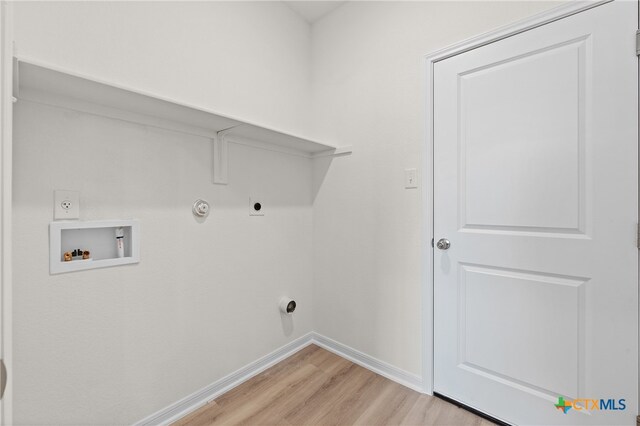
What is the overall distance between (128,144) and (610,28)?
6.97ft

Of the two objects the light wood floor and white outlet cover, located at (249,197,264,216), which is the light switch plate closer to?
white outlet cover, located at (249,197,264,216)

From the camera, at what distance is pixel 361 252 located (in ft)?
6.39

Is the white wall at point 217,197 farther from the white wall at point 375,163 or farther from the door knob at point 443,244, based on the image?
the door knob at point 443,244

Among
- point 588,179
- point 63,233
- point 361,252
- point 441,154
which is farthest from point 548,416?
point 63,233

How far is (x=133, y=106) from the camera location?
1.20 m

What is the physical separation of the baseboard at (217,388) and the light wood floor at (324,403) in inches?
1.3

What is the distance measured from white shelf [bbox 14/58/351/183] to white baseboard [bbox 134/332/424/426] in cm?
119

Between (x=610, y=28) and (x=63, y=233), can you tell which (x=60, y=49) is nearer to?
(x=63, y=233)

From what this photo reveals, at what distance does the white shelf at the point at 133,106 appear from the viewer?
94 cm

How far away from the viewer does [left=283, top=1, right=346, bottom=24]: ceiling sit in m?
2.01

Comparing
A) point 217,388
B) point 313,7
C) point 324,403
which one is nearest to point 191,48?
point 313,7

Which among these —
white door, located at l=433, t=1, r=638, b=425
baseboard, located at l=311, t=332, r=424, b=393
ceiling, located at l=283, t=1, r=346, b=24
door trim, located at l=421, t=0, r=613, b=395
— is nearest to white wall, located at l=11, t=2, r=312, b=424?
ceiling, located at l=283, t=1, r=346, b=24

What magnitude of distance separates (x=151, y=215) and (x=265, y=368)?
1.23 meters

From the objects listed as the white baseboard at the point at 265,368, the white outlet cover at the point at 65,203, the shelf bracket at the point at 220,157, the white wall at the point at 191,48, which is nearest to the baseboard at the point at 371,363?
the white baseboard at the point at 265,368
